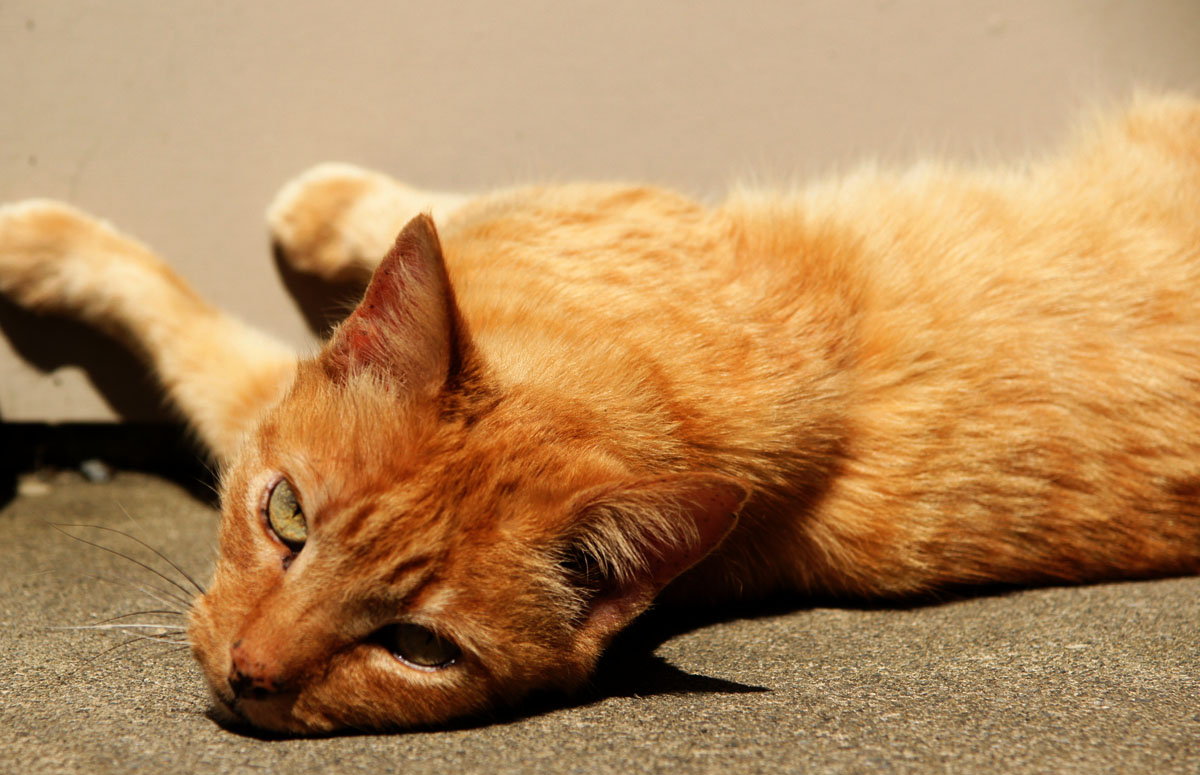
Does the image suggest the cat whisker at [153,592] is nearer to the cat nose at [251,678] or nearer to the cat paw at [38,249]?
the cat nose at [251,678]

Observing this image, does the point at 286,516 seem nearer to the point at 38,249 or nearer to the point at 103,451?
the point at 38,249

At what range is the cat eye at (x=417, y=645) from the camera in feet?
5.50

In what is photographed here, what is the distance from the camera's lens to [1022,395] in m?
2.22

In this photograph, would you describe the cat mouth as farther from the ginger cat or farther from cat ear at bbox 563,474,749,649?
cat ear at bbox 563,474,749,649

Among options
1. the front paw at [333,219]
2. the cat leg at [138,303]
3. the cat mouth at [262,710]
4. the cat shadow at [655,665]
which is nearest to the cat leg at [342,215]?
the front paw at [333,219]

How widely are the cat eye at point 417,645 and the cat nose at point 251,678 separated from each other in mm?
187

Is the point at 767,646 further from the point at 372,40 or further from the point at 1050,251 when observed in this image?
the point at 372,40

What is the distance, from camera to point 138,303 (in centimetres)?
263

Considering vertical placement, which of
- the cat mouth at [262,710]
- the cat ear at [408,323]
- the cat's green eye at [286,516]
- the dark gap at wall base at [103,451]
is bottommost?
the dark gap at wall base at [103,451]

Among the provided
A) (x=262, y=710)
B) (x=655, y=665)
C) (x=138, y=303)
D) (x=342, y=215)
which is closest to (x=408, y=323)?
(x=262, y=710)

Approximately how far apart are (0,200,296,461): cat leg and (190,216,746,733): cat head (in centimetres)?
83

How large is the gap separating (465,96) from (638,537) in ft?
5.43

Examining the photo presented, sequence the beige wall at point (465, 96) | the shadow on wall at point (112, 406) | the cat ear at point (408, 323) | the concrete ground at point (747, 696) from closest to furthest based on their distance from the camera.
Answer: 1. the concrete ground at point (747, 696)
2. the cat ear at point (408, 323)
3. the beige wall at point (465, 96)
4. the shadow on wall at point (112, 406)

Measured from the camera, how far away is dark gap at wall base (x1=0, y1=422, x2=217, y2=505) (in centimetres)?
290
